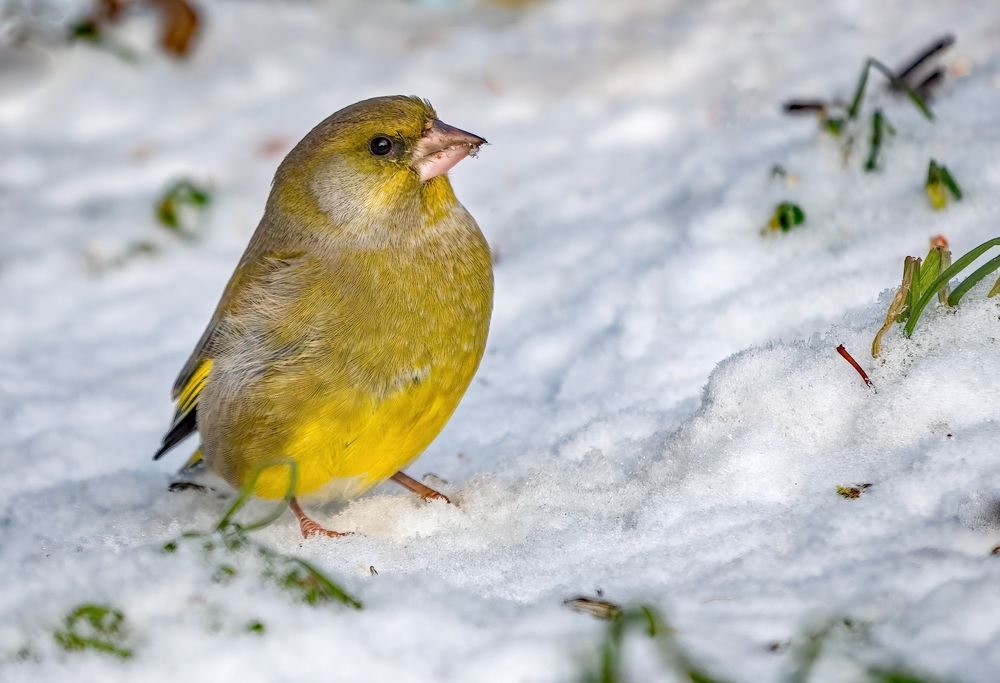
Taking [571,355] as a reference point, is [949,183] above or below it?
above

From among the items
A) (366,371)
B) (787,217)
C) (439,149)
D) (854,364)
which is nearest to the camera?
(854,364)

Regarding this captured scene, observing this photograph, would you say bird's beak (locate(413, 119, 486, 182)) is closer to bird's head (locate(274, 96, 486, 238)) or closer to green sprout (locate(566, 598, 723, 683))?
bird's head (locate(274, 96, 486, 238))

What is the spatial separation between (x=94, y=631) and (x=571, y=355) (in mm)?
2502

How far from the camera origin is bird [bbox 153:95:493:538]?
3.36m

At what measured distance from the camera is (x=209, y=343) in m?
3.83

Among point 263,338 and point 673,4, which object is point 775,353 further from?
point 673,4

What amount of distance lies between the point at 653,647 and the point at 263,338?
1677mm

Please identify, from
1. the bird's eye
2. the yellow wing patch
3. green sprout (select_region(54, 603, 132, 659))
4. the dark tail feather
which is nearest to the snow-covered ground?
green sprout (select_region(54, 603, 132, 659))

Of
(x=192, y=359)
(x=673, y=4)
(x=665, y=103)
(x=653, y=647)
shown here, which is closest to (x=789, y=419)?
(x=653, y=647)

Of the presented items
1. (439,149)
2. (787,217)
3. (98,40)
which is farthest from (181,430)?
(98,40)

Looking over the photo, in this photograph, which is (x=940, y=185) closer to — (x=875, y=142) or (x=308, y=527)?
(x=875, y=142)

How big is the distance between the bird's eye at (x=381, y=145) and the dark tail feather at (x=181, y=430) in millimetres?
1037

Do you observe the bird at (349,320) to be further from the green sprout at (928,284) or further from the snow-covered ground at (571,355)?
the green sprout at (928,284)

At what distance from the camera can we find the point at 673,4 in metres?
6.89
